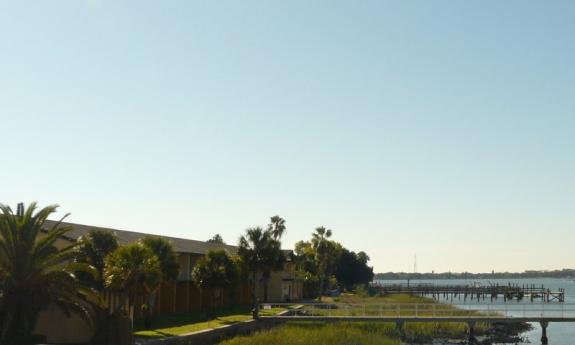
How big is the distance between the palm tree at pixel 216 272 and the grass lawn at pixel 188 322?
248 cm

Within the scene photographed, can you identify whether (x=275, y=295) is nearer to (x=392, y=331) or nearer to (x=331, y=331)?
(x=392, y=331)

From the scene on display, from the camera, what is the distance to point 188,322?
169ft

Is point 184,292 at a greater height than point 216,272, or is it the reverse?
point 216,272

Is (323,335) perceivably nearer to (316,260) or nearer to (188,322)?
(188,322)

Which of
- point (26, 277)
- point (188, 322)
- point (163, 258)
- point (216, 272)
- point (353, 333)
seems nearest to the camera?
point (26, 277)

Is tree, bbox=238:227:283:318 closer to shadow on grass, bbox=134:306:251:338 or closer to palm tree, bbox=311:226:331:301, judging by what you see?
shadow on grass, bbox=134:306:251:338

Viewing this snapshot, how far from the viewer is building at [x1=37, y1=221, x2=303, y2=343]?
37812 mm

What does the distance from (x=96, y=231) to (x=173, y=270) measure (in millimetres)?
6532

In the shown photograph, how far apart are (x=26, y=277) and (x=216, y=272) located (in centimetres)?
2396

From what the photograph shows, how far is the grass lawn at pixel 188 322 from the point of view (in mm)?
43094

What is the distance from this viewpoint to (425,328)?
58.4m

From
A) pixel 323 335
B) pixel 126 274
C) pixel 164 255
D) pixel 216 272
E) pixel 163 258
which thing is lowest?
pixel 323 335

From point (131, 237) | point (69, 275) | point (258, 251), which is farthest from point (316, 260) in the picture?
point (69, 275)

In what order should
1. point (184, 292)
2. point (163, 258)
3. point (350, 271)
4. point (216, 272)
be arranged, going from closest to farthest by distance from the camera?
point (163, 258), point (216, 272), point (184, 292), point (350, 271)
